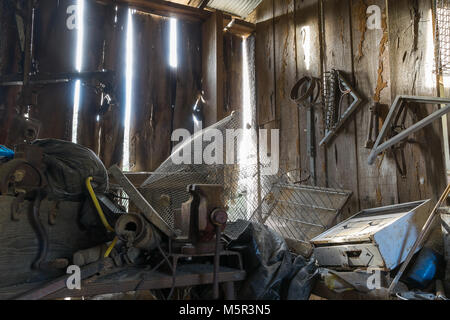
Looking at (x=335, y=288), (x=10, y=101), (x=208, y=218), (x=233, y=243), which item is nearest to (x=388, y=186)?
(x=335, y=288)

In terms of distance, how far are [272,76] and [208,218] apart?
2.92m

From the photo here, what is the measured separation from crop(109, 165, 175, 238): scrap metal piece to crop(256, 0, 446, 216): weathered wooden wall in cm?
187

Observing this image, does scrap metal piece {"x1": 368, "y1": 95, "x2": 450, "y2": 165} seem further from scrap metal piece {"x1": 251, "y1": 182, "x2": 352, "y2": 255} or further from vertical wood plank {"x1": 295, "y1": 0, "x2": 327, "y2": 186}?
vertical wood plank {"x1": 295, "y1": 0, "x2": 327, "y2": 186}

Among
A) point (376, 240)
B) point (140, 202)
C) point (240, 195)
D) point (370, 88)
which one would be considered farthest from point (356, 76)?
point (140, 202)

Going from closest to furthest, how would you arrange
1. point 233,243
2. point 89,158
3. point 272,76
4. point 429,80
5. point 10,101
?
point 89,158 → point 233,243 → point 429,80 → point 10,101 → point 272,76

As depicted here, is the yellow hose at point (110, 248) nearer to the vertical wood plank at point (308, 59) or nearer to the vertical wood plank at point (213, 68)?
the vertical wood plank at point (308, 59)

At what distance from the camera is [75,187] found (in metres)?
1.92

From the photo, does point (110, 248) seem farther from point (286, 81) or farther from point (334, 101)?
point (286, 81)

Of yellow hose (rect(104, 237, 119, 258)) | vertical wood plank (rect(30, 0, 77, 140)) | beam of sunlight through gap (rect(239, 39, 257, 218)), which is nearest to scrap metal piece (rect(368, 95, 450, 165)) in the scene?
beam of sunlight through gap (rect(239, 39, 257, 218))

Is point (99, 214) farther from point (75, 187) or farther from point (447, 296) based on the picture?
point (447, 296)

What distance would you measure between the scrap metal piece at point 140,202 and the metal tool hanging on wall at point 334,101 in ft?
6.60

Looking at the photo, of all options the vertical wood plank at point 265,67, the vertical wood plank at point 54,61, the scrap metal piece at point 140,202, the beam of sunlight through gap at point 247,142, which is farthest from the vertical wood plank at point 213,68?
the scrap metal piece at point 140,202

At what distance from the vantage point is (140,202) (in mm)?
1852

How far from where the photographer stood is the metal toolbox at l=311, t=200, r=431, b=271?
6.60ft
